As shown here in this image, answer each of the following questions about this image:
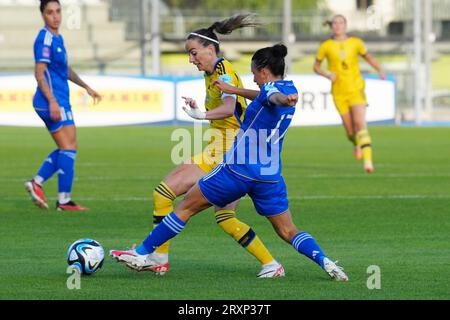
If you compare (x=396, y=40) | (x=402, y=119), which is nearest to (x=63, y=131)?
(x=402, y=119)

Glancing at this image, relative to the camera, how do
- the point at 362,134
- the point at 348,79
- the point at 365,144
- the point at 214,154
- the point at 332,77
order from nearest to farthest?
the point at 214,154, the point at 332,77, the point at 365,144, the point at 362,134, the point at 348,79

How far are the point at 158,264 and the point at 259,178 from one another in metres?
1.09

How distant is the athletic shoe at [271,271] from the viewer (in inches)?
340

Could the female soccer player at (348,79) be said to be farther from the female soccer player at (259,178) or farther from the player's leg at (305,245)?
the female soccer player at (259,178)

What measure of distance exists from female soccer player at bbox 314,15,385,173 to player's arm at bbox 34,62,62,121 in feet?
19.4

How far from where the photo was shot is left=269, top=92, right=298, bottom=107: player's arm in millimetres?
7840

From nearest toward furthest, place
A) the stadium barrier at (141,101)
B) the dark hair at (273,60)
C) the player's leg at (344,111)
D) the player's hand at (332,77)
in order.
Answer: the dark hair at (273,60)
the player's hand at (332,77)
the player's leg at (344,111)
the stadium barrier at (141,101)

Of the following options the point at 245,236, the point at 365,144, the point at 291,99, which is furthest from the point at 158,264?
the point at 365,144

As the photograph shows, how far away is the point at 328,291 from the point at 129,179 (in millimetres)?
9445

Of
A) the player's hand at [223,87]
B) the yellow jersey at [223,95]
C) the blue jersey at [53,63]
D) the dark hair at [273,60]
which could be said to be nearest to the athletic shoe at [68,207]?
the blue jersey at [53,63]

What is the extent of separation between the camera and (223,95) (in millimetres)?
8898

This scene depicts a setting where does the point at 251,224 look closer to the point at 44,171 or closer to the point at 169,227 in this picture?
the point at 44,171

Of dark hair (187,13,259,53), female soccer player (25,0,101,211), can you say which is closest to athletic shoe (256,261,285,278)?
dark hair (187,13,259,53)
